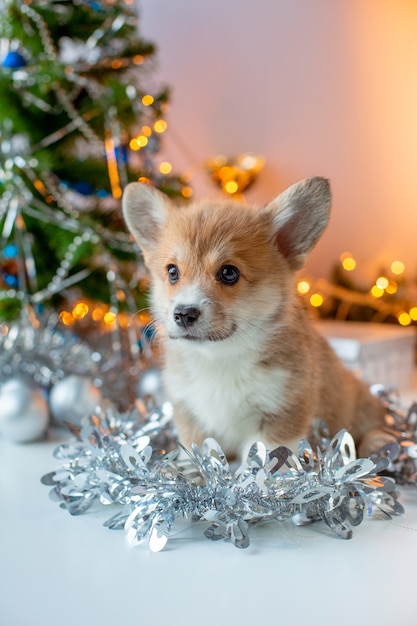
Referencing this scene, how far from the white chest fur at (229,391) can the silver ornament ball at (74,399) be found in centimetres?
47

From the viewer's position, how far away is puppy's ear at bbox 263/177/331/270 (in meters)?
1.06

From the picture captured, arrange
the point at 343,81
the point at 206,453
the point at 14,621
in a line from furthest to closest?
the point at 343,81
the point at 206,453
the point at 14,621

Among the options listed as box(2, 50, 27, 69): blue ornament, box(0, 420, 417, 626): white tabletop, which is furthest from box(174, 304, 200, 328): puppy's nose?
box(2, 50, 27, 69): blue ornament

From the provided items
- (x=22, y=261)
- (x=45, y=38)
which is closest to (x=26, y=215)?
(x=22, y=261)

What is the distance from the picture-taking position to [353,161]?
7.06 ft

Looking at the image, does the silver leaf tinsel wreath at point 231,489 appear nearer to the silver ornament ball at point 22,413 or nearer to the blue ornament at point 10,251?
the silver ornament ball at point 22,413

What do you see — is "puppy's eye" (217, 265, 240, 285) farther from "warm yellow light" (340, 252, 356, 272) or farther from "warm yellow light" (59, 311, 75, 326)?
"warm yellow light" (340, 252, 356, 272)

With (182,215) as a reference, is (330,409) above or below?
below

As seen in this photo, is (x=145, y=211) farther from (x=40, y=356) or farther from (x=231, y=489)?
(x=40, y=356)

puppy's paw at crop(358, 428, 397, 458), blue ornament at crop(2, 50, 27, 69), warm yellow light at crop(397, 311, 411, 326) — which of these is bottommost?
warm yellow light at crop(397, 311, 411, 326)

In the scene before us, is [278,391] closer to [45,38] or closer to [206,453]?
[206,453]

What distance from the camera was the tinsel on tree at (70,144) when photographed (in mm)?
1800

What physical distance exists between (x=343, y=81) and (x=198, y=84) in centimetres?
93

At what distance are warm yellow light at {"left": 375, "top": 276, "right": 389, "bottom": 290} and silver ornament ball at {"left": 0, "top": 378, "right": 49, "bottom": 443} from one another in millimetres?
1510
